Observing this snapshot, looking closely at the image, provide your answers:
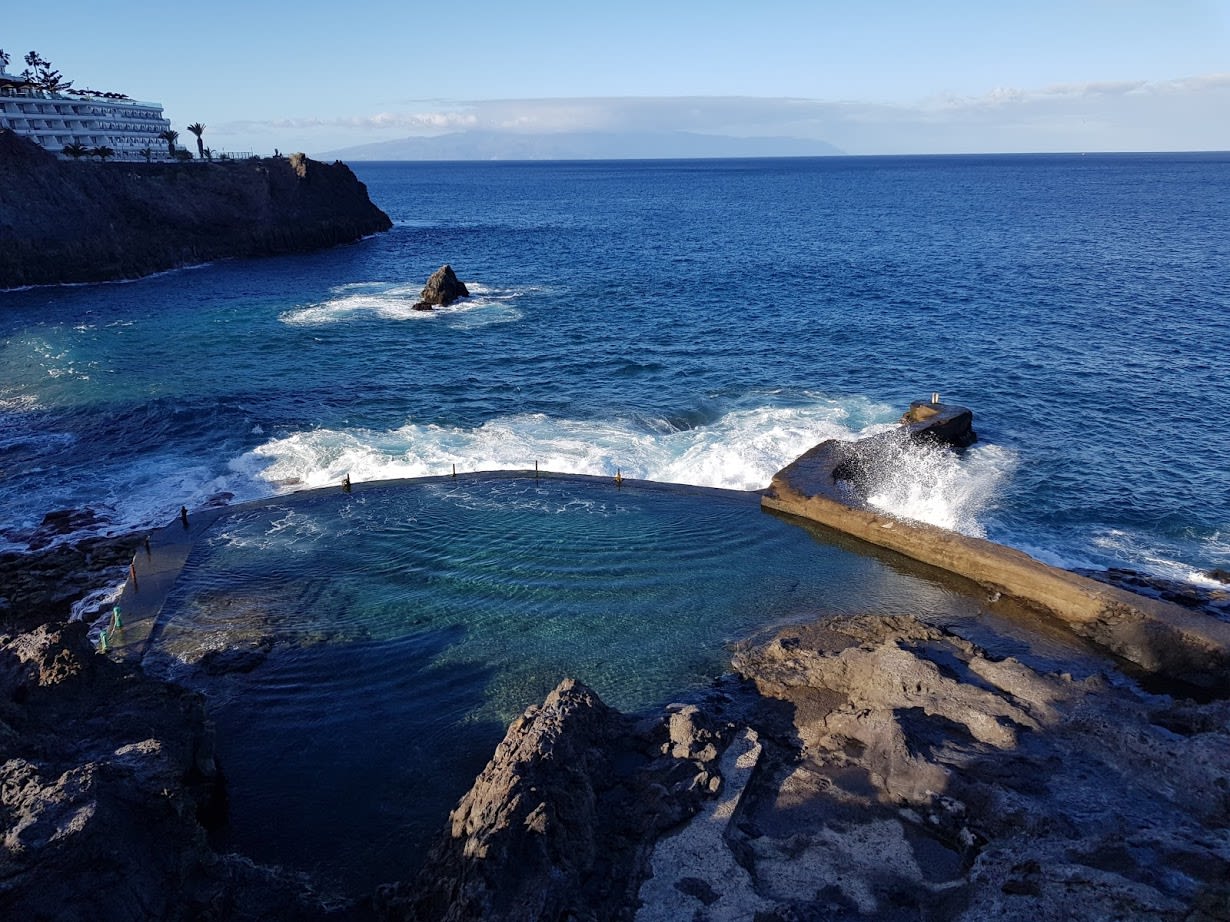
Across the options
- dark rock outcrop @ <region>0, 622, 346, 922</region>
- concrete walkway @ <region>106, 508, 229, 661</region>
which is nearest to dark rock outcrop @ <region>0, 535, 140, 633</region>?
concrete walkway @ <region>106, 508, 229, 661</region>

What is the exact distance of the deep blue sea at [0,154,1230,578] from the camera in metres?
31.3

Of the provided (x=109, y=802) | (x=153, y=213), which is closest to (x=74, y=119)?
(x=153, y=213)

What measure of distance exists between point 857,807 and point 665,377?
31.5 metres

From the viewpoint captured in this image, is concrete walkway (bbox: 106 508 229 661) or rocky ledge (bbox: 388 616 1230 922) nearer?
rocky ledge (bbox: 388 616 1230 922)

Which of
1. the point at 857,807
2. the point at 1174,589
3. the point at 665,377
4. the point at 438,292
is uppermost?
the point at 438,292

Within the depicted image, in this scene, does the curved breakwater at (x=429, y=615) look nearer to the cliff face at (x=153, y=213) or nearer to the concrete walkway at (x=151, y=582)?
the concrete walkway at (x=151, y=582)

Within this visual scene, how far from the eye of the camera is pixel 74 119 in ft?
325

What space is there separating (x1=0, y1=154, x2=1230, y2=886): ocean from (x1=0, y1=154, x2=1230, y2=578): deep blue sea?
0.79 ft

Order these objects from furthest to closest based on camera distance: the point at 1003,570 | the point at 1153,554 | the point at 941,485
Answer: the point at 941,485 < the point at 1153,554 < the point at 1003,570

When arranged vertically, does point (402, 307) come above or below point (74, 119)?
below

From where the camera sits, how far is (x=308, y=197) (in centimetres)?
9800

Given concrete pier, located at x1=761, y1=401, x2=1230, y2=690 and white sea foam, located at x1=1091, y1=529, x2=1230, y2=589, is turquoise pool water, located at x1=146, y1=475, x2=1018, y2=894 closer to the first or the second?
concrete pier, located at x1=761, y1=401, x2=1230, y2=690

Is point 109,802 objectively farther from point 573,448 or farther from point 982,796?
point 573,448

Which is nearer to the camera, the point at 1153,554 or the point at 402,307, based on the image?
the point at 1153,554
